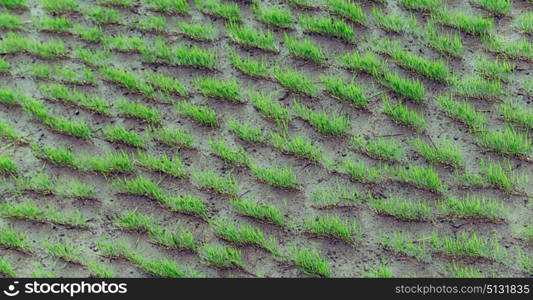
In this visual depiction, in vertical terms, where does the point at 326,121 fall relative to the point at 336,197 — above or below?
above

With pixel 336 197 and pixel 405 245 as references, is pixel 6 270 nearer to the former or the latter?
pixel 336 197

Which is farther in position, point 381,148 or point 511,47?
point 511,47

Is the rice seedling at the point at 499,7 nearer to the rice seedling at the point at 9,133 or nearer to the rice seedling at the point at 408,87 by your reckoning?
the rice seedling at the point at 408,87

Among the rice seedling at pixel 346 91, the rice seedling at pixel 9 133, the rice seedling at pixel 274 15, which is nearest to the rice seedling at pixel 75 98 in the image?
the rice seedling at pixel 9 133

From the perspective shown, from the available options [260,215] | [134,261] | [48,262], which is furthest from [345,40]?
[48,262]

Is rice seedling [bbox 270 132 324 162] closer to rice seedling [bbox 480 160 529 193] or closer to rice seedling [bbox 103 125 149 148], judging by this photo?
rice seedling [bbox 103 125 149 148]

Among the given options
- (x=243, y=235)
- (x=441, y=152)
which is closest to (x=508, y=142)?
(x=441, y=152)
